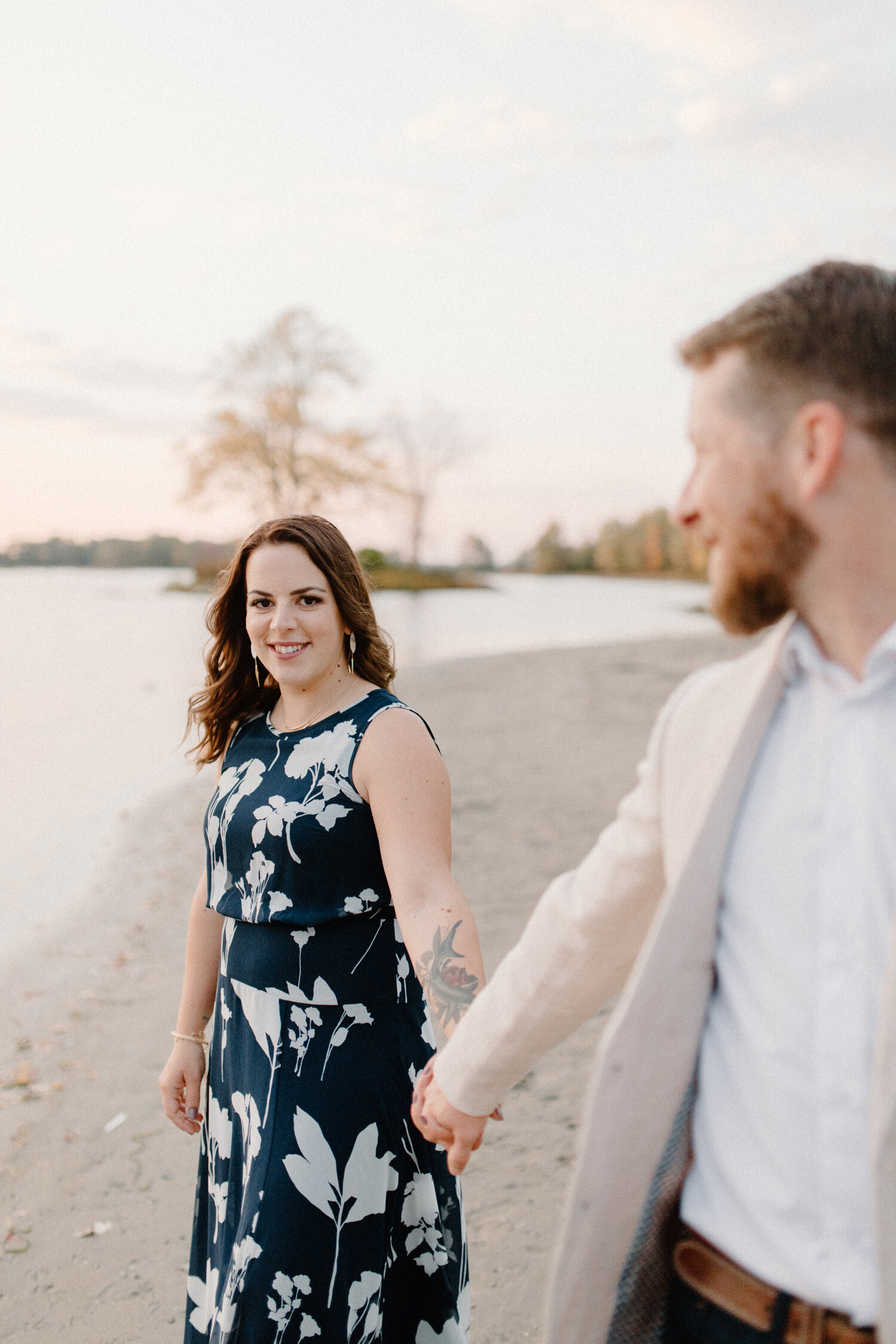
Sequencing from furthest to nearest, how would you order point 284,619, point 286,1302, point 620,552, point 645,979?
point 620,552, point 284,619, point 286,1302, point 645,979

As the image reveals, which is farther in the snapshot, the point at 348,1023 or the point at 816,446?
the point at 348,1023

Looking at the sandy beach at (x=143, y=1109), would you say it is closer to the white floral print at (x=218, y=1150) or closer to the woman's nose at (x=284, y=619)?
the white floral print at (x=218, y=1150)

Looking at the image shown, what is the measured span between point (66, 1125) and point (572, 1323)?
360 centimetres

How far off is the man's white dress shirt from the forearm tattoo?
0.78m

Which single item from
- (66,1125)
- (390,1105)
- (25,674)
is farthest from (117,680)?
(390,1105)

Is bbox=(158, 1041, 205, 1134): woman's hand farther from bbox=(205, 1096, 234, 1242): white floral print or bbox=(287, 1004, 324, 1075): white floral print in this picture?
bbox=(287, 1004, 324, 1075): white floral print

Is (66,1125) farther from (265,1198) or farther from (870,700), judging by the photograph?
(870,700)

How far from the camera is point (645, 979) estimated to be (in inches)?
50.1

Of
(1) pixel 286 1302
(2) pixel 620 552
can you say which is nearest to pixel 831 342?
(1) pixel 286 1302

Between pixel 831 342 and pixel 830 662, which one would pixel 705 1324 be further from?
pixel 831 342

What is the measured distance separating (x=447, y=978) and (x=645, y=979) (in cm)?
83

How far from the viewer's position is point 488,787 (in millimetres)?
10633

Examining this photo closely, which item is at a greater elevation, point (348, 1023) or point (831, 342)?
point (831, 342)

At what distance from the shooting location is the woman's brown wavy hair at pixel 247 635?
243 centimetres
